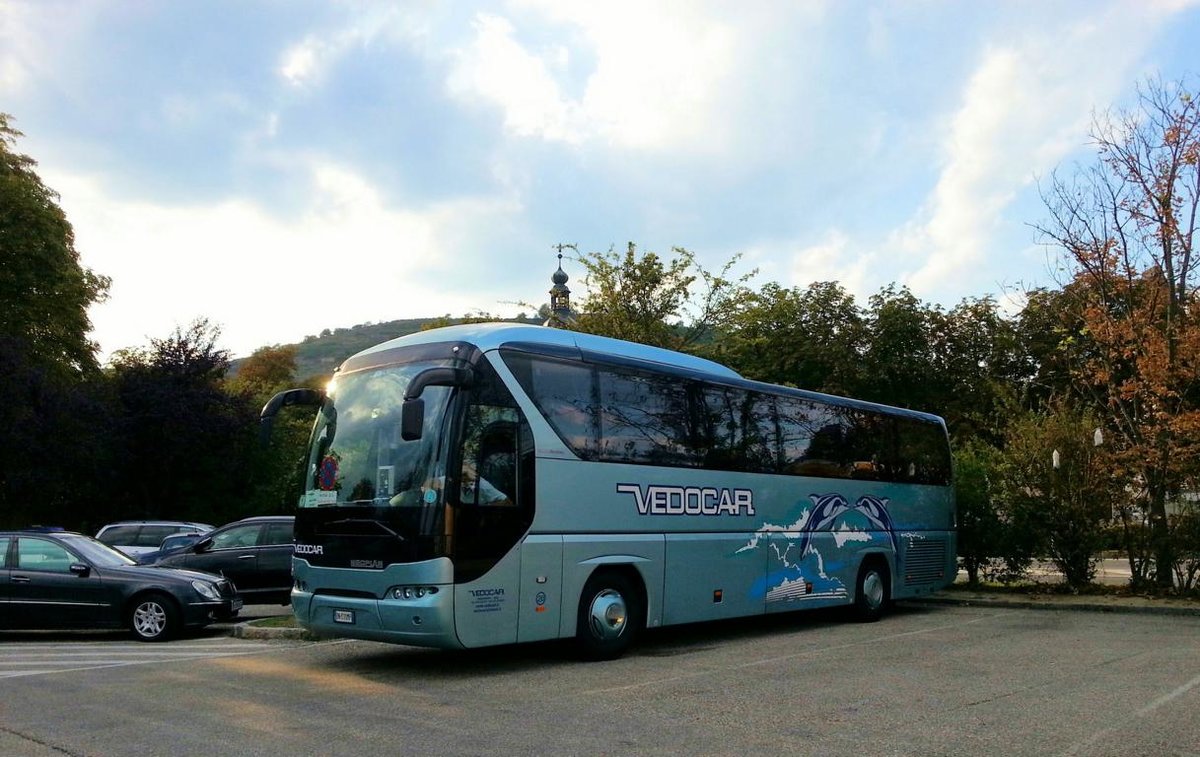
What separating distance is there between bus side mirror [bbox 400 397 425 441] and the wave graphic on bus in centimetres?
586

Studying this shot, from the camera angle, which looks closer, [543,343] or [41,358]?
[543,343]

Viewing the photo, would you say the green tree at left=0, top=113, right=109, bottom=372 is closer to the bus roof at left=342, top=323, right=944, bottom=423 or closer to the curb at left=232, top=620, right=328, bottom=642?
the curb at left=232, top=620, right=328, bottom=642

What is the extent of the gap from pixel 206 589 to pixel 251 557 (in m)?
3.73

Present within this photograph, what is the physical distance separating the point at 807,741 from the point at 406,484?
4801 millimetres

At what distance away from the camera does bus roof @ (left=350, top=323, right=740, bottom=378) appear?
1077 cm

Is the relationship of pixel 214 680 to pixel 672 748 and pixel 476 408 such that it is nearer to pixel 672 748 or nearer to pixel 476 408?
pixel 476 408

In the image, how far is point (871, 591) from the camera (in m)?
16.4

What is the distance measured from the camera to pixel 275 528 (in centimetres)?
1803

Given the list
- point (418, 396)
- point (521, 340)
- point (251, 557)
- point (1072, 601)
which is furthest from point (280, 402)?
point (1072, 601)

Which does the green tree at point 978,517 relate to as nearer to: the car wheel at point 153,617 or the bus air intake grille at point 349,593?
the bus air intake grille at point 349,593

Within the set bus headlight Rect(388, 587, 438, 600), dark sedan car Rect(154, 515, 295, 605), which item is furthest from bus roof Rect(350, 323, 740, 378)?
dark sedan car Rect(154, 515, 295, 605)

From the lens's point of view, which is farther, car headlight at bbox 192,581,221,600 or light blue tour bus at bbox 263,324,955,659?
car headlight at bbox 192,581,221,600

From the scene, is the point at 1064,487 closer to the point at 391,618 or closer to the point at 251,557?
the point at 391,618

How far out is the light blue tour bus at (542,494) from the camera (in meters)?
10.0
